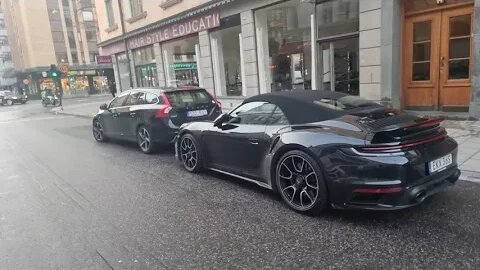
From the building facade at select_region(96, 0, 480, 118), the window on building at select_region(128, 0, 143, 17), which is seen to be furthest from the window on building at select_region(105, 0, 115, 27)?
the building facade at select_region(96, 0, 480, 118)

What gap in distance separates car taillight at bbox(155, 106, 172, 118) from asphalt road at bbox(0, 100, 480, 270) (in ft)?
6.84

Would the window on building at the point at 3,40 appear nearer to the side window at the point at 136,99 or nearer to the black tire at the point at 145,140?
the side window at the point at 136,99

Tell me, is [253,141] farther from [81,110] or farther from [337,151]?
[81,110]

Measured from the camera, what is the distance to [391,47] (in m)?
8.67

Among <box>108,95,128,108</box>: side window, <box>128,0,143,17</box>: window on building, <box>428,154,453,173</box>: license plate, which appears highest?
<box>128,0,143,17</box>: window on building

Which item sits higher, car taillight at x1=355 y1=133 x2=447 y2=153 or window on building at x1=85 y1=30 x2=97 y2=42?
window on building at x1=85 y1=30 x2=97 y2=42

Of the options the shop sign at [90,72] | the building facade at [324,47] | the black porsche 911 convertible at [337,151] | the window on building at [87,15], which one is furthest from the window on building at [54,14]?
the black porsche 911 convertible at [337,151]

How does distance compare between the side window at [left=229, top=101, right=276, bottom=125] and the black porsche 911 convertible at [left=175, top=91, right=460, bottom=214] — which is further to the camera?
the side window at [left=229, top=101, right=276, bottom=125]

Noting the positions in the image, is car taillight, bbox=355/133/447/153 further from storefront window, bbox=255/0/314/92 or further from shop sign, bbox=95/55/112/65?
shop sign, bbox=95/55/112/65

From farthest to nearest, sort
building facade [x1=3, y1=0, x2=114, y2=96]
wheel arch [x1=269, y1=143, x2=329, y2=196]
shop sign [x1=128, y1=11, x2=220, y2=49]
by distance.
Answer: building facade [x1=3, y1=0, x2=114, y2=96] < shop sign [x1=128, y1=11, x2=220, y2=49] < wheel arch [x1=269, y1=143, x2=329, y2=196]

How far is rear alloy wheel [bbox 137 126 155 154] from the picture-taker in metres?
7.74

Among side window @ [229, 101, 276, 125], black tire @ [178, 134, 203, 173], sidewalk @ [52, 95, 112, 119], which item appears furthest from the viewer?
sidewalk @ [52, 95, 112, 119]

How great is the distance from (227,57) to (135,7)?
8.30m

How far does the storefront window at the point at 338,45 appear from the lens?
9.84 m
